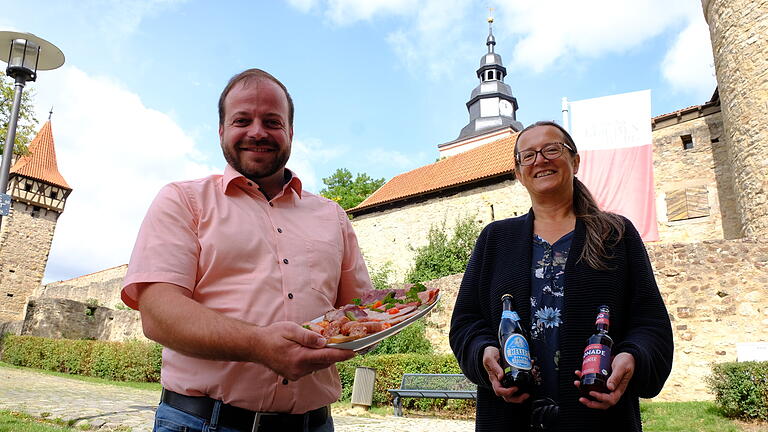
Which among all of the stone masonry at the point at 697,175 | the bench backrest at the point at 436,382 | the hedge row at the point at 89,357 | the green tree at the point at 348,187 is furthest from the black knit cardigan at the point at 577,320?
the green tree at the point at 348,187

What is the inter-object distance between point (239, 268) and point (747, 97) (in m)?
16.0

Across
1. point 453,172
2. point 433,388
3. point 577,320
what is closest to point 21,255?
point 453,172

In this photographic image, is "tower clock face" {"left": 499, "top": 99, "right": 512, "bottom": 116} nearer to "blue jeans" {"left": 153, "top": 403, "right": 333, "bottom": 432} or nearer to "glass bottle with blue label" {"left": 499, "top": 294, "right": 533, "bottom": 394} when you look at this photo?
"glass bottle with blue label" {"left": 499, "top": 294, "right": 533, "bottom": 394}

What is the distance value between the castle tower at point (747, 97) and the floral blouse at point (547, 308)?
13629 millimetres

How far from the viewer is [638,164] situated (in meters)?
14.8

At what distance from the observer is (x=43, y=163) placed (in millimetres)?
34531

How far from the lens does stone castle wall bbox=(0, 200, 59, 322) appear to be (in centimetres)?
3042

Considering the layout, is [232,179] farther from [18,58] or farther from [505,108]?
[505,108]

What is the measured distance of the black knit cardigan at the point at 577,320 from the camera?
1.91 metres

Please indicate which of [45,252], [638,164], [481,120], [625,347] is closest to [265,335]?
[625,347]

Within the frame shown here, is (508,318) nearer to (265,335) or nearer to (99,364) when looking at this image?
(265,335)

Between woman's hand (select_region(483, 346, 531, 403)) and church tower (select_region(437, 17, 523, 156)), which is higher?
church tower (select_region(437, 17, 523, 156))

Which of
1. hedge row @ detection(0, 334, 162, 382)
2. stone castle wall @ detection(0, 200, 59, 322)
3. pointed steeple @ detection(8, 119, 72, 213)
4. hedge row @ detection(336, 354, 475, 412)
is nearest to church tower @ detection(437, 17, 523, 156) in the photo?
pointed steeple @ detection(8, 119, 72, 213)

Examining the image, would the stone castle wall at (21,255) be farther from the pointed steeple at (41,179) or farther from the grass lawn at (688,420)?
the grass lawn at (688,420)
